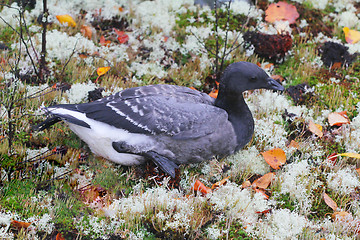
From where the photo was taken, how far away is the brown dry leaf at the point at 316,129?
5.67 m

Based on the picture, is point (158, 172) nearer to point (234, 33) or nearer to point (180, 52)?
point (180, 52)

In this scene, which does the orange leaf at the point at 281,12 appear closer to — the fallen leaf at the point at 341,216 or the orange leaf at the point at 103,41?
the orange leaf at the point at 103,41

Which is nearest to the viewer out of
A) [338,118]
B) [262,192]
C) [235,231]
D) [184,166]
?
[235,231]

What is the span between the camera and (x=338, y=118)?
19.6ft

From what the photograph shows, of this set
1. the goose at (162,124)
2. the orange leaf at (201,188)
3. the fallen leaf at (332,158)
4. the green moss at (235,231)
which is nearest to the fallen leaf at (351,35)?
the fallen leaf at (332,158)

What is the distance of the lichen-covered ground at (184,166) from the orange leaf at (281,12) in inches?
1.9

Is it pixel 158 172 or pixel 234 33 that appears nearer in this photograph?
pixel 158 172

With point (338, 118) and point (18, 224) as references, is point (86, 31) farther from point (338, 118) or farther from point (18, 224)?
point (338, 118)

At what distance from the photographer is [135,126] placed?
471 centimetres

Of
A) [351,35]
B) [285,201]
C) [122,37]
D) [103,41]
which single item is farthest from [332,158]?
[103,41]

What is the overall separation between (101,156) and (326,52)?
4.49 m

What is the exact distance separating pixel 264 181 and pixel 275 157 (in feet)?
1.57

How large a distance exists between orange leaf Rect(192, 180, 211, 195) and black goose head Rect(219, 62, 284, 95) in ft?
3.91

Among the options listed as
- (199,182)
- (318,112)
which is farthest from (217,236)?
(318,112)
